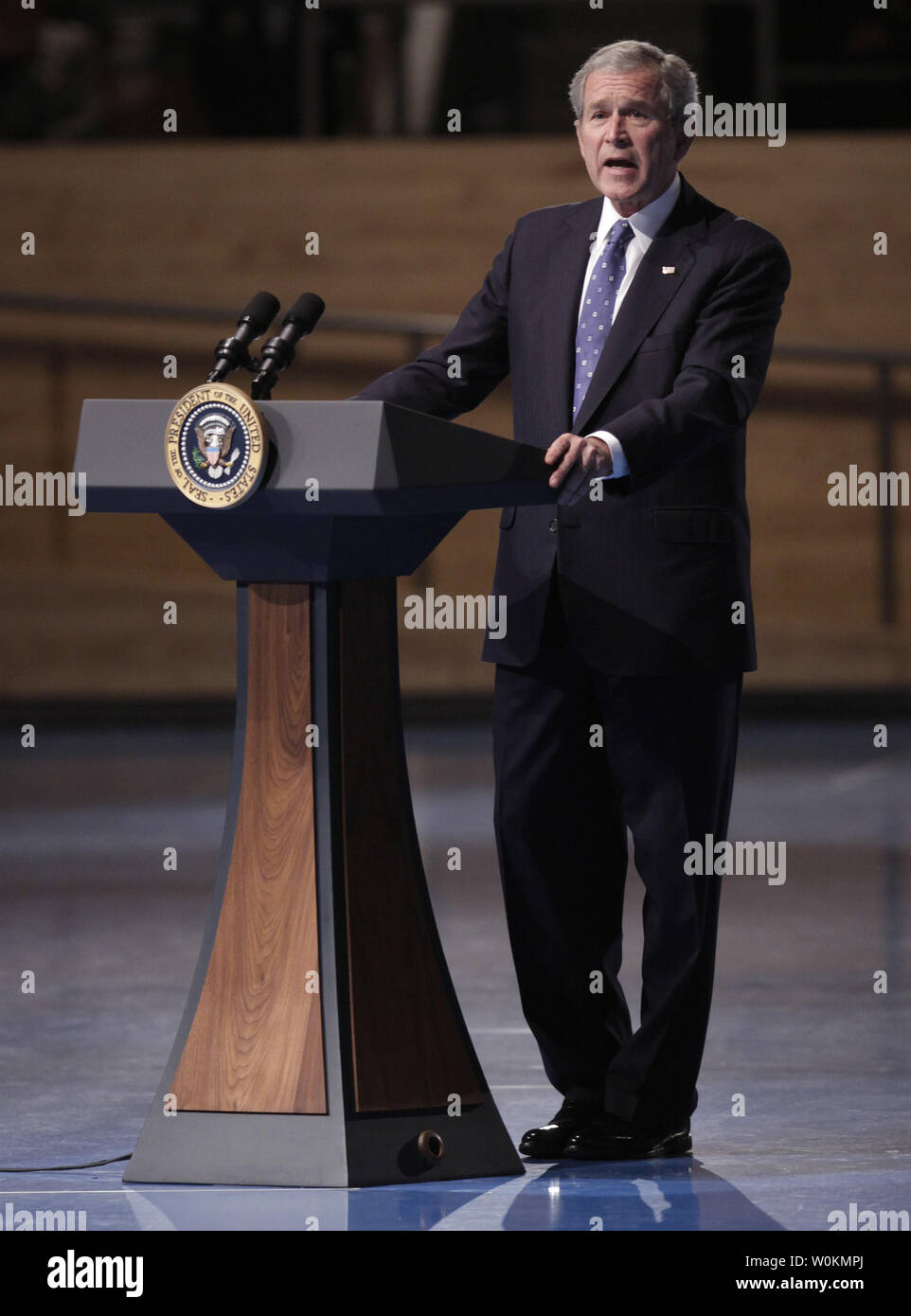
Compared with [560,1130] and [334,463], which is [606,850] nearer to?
[560,1130]

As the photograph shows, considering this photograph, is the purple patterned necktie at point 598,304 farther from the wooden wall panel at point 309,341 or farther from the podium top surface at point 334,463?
the wooden wall panel at point 309,341

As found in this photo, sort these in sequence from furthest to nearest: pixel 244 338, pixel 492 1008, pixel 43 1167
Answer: pixel 492 1008 < pixel 43 1167 < pixel 244 338

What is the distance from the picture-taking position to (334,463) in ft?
7.09

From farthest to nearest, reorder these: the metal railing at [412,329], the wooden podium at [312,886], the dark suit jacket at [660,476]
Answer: the metal railing at [412,329], the dark suit jacket at [660,476], the wooden podium at [312,886]

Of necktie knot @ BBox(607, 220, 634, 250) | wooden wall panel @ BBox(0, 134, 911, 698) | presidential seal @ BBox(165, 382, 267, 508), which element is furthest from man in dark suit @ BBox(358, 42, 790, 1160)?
wooden wall panel @ BBox(0, 134, 911, 698)

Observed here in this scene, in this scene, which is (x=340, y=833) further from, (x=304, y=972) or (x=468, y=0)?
(x=468, y=0)

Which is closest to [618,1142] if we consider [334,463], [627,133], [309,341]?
[334,463]

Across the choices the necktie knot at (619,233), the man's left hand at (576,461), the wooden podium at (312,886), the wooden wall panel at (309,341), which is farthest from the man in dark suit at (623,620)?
the wooden wall panel at (309,341)

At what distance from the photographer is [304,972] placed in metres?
2.31

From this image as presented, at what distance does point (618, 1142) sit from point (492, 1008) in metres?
1.08

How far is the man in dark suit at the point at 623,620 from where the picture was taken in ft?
8.27

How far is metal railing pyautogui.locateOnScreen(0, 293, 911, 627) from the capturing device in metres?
8.90
